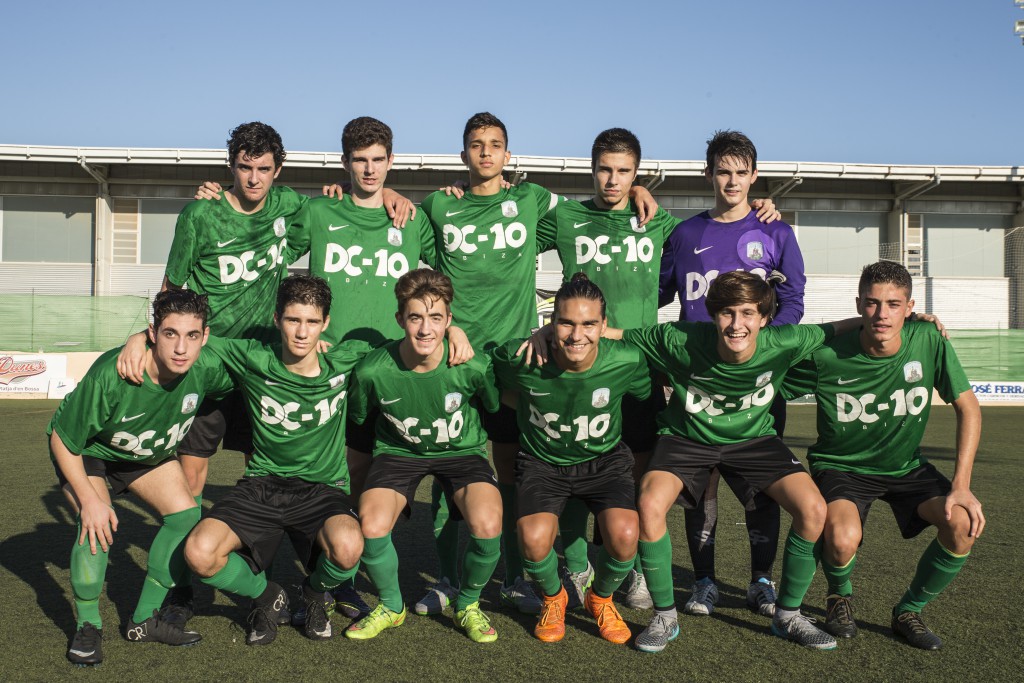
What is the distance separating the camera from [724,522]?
5.40m

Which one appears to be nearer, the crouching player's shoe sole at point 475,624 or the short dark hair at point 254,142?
the crouching player's shoe sole at point 475,624

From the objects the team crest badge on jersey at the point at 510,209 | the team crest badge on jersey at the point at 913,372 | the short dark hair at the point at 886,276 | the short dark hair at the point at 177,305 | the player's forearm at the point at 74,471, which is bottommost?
the player's forearm at the point at 74,471

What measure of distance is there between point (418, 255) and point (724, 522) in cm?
273

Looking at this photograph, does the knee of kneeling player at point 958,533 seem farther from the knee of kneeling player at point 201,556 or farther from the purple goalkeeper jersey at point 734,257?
the knee of kneeling player at point 201,556

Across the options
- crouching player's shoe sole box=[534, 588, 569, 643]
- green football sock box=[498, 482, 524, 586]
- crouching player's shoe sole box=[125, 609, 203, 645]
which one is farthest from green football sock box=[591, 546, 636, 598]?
crouching player's shoe sole box=[125, 609, 203, 645]

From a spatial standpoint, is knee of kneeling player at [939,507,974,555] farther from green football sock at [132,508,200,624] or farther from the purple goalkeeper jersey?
green football sock at [132,508,200,624]

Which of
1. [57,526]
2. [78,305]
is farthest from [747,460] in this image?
[78,305]

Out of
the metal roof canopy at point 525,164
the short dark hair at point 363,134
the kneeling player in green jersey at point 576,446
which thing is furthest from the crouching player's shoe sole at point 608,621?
the metal roof canopy at point 525,164

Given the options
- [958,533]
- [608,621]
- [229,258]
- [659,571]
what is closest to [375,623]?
[608,621]

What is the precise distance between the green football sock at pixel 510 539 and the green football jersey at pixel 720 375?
88cm

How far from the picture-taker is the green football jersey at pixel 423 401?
11.4ft

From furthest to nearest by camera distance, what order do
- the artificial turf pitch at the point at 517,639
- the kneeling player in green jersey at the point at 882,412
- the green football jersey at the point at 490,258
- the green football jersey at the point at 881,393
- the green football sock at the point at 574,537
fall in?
the green football jersey at the point at 490,258 < the green football sock at the point at 574,537 < the green football jersey at the point at 881,393 < the kneeling player in green jersey at the point at 882,412 < the artificial turf pitch at the point at 517,639

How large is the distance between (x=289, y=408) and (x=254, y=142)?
1263 millimetres

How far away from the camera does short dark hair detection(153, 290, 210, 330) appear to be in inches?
125
